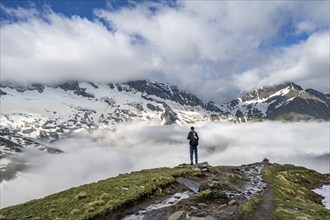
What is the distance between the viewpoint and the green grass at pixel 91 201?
29.7 meters

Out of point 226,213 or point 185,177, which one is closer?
point 226,213

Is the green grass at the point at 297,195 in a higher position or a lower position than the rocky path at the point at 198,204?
lower

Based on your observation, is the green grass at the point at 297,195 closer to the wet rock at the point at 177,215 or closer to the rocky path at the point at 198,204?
the rocky path at the point at 198,204

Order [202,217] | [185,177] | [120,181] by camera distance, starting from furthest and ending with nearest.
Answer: [185,177], [120,181], [202,217]

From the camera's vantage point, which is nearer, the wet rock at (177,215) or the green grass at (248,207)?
the wet rock at (177,215)

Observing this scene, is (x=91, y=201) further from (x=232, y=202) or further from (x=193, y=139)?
(x=193, y=139)

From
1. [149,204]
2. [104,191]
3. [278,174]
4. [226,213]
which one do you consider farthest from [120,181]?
[278,174]

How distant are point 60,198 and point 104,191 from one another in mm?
4331

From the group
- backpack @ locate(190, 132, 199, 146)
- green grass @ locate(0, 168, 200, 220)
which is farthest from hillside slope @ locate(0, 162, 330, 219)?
backpack @ locate(190, 132, 199, 146)

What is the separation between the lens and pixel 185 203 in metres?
31.3

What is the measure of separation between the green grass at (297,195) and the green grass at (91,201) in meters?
11.2

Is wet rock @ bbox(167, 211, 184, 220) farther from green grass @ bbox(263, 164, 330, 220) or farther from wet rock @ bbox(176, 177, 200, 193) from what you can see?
wet rock @ bbox(176, 177, 200, 193)

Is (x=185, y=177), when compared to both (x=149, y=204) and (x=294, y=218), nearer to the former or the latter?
(x=149, y=204)

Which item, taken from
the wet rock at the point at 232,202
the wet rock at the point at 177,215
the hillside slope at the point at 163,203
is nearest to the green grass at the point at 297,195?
the hillside slope at the point at 163,203
